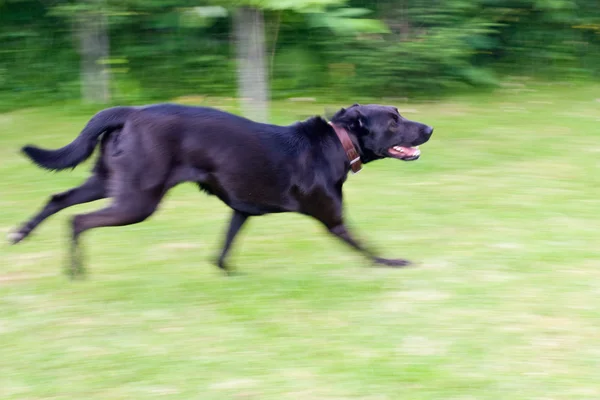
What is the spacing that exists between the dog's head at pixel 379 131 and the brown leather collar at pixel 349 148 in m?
0.05

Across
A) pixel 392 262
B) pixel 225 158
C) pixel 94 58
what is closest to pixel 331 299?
pixel 392 262

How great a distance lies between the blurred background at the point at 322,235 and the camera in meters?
3.81

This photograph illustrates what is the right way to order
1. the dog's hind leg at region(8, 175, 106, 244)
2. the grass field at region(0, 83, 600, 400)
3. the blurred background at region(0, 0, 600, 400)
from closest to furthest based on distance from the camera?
the grass field at region(0, 83, 600, 400) < the blurred background at region(0, 0, 600, 400) < the dog's hind leg at region(8, 175, 106, 244)

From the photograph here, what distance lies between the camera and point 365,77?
37.4 ft

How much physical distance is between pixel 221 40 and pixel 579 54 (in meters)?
5.68

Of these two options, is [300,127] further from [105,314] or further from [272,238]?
[105,314]

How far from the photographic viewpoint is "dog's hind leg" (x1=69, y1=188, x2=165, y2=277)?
4719 millimetres

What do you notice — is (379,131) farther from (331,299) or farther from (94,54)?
(94,54)

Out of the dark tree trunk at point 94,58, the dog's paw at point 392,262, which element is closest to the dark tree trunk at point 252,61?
the dark tree trunk at point 94,58

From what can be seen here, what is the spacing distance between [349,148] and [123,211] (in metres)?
1.44

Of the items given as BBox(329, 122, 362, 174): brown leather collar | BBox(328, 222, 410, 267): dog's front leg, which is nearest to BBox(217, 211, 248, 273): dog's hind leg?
BBox(328, 222, 410, 267): dog's front leg

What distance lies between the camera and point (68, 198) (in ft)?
16.9

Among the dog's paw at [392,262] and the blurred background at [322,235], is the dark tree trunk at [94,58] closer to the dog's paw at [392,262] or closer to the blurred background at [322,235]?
the blurred background at [322,235]

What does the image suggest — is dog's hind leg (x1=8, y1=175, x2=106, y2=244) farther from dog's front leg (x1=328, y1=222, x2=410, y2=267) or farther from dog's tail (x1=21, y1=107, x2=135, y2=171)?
dog's front leg (x1=328, y1=222, x2=410, y2=267)
